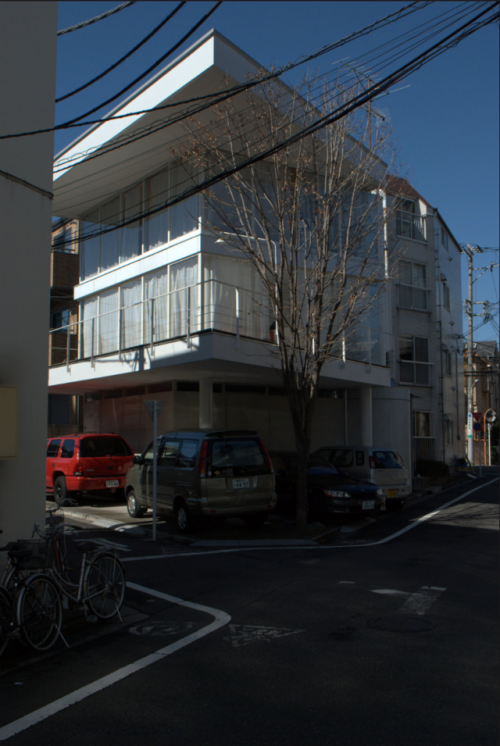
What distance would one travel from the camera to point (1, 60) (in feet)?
22.5

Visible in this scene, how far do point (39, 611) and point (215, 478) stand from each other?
631 centimetres

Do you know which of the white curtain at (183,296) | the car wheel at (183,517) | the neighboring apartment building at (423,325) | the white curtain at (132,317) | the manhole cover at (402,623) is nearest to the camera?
the manhole cover at (402,623)

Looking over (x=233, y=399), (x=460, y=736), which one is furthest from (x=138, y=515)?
(x=460, y=736)

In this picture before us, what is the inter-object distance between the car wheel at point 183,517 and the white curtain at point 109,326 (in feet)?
23.5

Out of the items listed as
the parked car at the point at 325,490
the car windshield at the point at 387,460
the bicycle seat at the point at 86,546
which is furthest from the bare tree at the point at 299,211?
the bicycle seat at the point at 86,546

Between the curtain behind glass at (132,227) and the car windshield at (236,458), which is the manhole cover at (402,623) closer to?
the car windshield at (236,458)

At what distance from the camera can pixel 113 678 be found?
16.4 ft

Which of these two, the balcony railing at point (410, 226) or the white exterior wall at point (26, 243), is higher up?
the balcony railing at point (410, 226)

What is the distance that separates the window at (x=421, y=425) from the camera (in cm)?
2781

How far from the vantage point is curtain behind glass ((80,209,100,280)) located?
21195mm

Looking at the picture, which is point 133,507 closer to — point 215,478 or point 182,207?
point 215,478

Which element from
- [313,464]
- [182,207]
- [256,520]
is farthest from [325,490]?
[182,207]

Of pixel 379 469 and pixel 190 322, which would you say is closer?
pixel 190 322

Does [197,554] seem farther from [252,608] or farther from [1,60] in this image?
[1,60]
